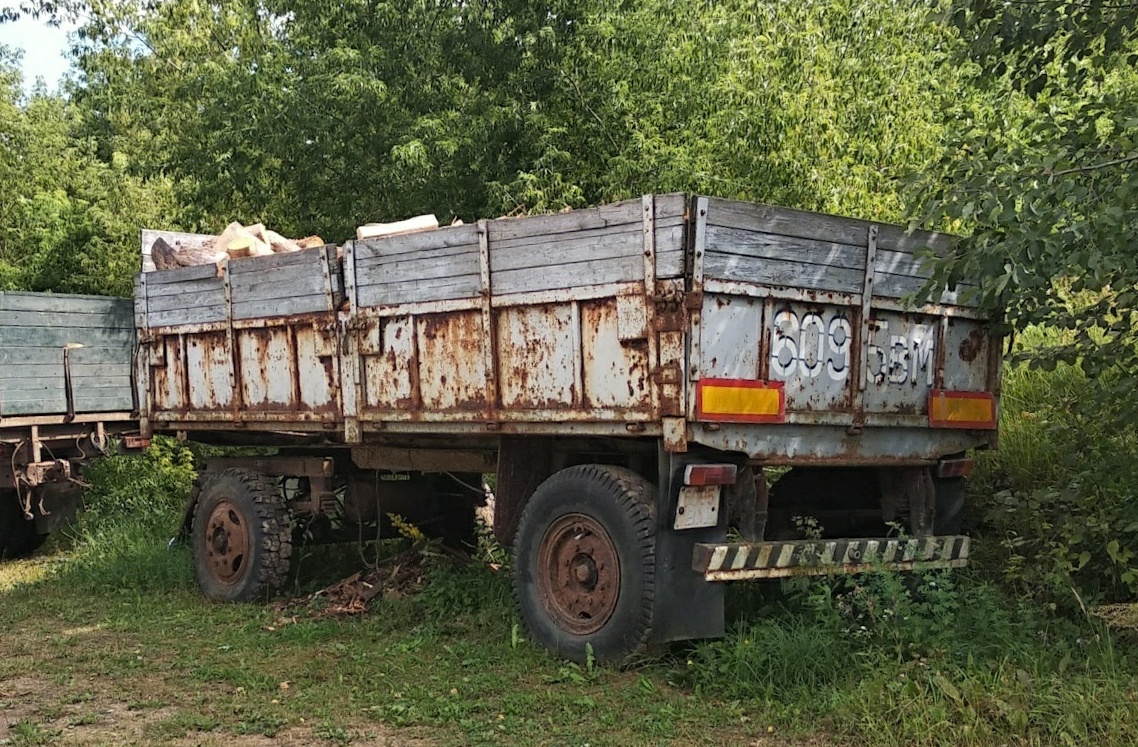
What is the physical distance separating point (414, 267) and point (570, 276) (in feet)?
4.38

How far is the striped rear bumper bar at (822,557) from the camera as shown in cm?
582

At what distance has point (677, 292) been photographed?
564 centimetres

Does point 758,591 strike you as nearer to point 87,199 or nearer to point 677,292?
point 677,292

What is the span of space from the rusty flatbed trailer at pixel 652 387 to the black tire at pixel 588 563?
1 cm

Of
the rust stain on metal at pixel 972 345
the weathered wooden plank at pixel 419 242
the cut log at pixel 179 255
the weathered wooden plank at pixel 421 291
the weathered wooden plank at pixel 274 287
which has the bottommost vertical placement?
the rust stain on metal at pixel 972 345

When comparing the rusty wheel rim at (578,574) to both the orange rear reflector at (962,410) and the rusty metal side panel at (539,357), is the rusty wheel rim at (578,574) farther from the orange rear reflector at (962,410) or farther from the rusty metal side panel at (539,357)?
the orange rear reflector at (962,410)

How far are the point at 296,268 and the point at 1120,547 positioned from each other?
A: 211 inches

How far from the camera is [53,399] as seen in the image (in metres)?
10.9

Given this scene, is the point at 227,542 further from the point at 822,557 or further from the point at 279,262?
the point at 822,557

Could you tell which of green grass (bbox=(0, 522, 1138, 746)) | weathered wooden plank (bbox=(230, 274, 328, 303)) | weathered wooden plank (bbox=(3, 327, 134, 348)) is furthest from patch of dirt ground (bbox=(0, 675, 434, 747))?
weathered wooden plank (bbox=(3, 327, 134, 348))

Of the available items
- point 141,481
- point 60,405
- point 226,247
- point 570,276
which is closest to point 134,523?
point 60,405

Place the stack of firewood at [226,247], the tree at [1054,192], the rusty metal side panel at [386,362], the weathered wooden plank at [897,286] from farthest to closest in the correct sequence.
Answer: the stack of firewood at [226,247], the rusty metal side panel at [386,362], the weathered wooden plank at [897,286], the tree at [1054,192]

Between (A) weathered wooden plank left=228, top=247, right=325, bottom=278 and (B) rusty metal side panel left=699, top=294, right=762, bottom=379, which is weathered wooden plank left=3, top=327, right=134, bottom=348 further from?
(B) rusty metal side panel left=699, top=294, right=762, bottom=379

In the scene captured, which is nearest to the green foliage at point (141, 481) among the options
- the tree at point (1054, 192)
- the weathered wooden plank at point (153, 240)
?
the weathered wooden plank at point (153, 240)
